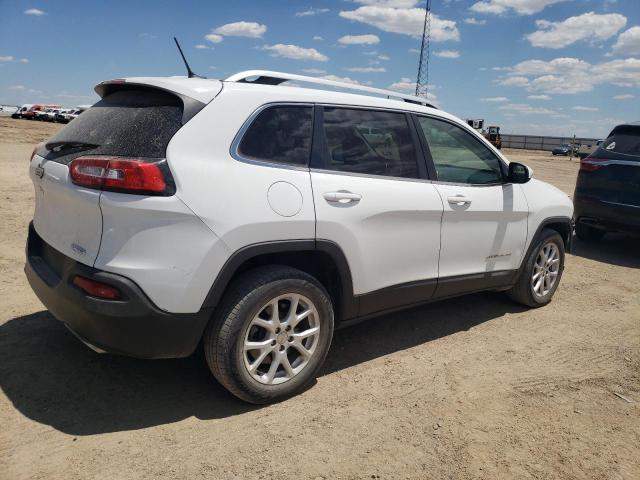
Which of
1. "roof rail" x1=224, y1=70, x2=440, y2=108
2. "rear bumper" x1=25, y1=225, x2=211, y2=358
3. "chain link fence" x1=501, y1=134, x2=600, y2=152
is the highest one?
"roof rail" x1=224, y1=70, x2=440, y2=108

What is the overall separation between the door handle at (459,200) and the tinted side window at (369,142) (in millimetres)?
349

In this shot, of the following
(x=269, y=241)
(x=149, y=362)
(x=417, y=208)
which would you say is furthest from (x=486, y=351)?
(x=149, y=362)

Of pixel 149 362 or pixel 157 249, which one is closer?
pixel 157 249

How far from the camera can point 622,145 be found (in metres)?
7.25

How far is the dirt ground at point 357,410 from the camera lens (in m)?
2.58

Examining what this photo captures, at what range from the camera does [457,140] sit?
4.19m

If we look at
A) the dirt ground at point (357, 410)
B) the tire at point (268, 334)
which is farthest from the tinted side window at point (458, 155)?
the tire at point (268, 334)

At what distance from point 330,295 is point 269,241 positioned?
69 cm

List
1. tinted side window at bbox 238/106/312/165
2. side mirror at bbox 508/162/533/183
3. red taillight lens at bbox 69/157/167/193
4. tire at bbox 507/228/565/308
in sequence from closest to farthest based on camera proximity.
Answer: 1. red taillight lens at bbox 69/157/167/193
2. tinted side window at bbox 238/106/312/165
3. side mirror at bbox 508/162/533/183
4. tire at bbox 507/228/565/308

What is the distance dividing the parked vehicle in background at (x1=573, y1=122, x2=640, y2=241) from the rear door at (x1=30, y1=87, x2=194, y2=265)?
248 inches

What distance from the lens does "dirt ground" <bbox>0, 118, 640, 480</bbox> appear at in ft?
8.46

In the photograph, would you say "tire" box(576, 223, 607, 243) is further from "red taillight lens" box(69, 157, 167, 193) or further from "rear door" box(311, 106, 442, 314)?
"red taillight lens" box(69, 157, 167, 193)

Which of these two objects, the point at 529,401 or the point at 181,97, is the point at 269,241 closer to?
the point at 181,97

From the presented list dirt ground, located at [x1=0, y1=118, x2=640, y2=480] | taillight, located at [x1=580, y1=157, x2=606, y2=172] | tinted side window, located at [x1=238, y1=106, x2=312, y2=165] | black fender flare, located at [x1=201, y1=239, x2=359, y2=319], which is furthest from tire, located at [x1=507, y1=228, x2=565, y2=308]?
taillight, located at [x1=580, y1=157, x2=606, y2=172]
